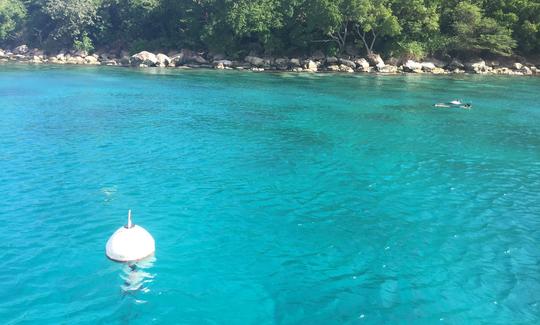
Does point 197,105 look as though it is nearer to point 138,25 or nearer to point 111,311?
point 111,311

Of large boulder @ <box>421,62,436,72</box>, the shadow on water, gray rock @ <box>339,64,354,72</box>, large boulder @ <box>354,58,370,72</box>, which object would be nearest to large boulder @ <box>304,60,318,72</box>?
gray rock @ <box>339,64,354,72</box>

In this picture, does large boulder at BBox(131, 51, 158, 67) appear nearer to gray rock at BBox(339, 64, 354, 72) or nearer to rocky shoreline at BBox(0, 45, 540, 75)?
rocky shoreline at BBox(0, 45, 540, 75)

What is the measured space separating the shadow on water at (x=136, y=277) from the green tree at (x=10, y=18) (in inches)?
4228

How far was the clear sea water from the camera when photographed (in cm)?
942

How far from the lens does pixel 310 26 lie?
65688 millimetres

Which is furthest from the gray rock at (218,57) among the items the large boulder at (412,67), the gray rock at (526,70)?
the gray rock at (526,70)

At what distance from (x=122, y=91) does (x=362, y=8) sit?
34564mm

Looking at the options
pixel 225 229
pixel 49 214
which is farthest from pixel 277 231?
pixel 49 214

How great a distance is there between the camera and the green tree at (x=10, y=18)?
97.8m

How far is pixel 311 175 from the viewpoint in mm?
17828

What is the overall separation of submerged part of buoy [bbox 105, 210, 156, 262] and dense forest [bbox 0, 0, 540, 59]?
56.4 metres

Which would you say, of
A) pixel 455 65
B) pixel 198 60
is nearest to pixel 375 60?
pixel 455 65

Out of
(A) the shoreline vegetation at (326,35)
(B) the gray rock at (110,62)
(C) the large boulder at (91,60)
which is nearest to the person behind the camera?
(A) the shoreline vegetation at (326,35)

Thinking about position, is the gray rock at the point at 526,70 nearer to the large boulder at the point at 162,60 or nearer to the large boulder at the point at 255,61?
the large boulder at the point at 255,61
